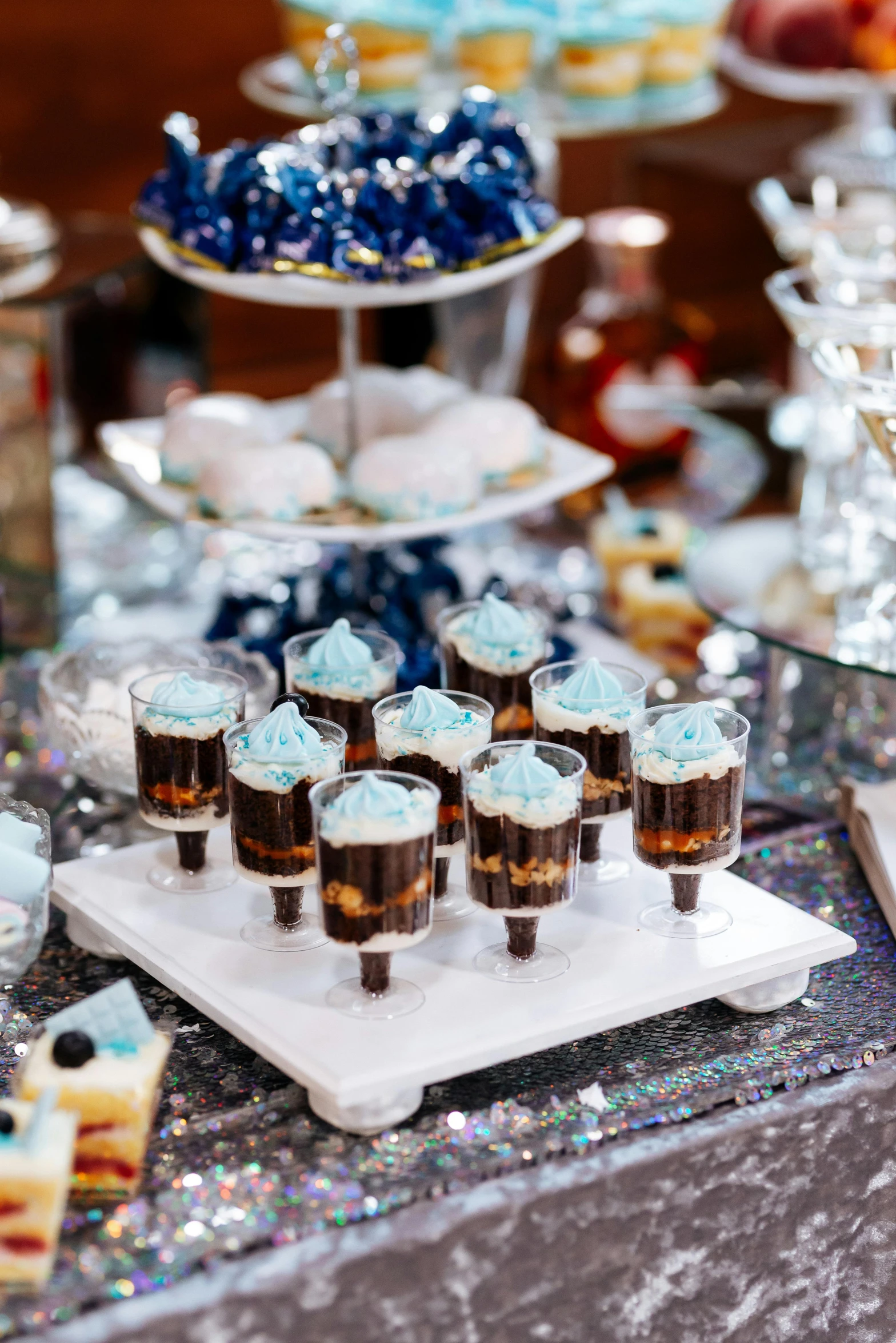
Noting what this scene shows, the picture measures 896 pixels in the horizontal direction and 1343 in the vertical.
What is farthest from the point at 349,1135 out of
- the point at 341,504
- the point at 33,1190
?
the point at 341,504

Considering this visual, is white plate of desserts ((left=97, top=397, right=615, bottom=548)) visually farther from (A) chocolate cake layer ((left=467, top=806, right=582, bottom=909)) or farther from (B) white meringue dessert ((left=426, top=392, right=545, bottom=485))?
(A) chocolate cake layer ((left=467, top=806, right=582, bottom=909))

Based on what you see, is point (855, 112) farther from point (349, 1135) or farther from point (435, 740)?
point (349, 1135)

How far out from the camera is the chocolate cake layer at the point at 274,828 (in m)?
1.38

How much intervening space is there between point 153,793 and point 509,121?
864 millimetres

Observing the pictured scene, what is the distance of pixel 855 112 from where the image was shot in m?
3.03

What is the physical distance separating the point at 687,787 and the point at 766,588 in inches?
27.7

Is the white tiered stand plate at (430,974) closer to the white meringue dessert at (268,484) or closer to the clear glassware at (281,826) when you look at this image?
the clear glassware at (281,826)

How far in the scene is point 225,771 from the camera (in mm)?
1496

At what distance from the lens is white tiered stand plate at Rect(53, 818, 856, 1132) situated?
1294mm

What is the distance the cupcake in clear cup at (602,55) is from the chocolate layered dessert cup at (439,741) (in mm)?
1241

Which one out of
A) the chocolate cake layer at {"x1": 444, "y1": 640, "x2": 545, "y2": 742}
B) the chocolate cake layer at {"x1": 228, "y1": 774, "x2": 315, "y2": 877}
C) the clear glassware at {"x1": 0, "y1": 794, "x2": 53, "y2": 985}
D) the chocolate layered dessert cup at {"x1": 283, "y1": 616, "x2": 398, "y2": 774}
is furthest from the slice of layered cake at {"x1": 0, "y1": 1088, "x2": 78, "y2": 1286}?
the chocolate cake layer at {"x1": 444, "y1": 640, "x2": 545, "y2": 742}

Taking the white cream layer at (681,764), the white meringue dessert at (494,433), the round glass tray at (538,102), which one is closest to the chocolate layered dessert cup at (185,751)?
the white cream layer at (681,764)

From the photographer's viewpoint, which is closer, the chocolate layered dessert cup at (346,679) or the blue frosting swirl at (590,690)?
the blue frosting swirl at (590,690)

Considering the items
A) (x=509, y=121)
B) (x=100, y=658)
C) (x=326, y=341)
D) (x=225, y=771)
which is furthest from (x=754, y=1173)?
(x=326, y=341)
